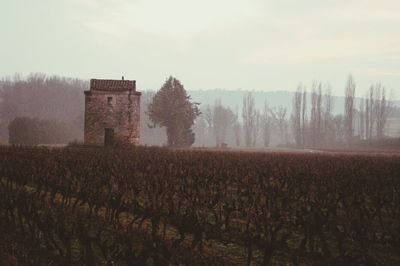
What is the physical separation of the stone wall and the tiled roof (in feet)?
0.95

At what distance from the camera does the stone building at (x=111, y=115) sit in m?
32.9

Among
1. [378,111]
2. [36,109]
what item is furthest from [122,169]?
[36,109]

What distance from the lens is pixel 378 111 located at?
241 feet

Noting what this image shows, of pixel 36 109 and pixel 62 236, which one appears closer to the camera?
pixel 62 236

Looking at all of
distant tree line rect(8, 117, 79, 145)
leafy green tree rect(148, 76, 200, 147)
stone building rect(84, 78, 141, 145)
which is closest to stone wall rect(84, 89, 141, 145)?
stone building rect(84, 78, 141, 145)

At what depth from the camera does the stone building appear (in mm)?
32906

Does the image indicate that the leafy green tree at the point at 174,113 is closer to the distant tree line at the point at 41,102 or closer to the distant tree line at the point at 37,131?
the distant tree line at the point at 37,131

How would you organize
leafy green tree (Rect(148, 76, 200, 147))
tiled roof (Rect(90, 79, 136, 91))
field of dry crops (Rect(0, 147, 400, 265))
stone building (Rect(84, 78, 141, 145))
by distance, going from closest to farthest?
field of dry crops (Rect(0, 147, 400, 265))
stone building (Rect(84, 78, 141, 145))
tiled roof (Rect(90, 79, 136, 91))
leafy green tree (Rect(148, 76, 200, 147))

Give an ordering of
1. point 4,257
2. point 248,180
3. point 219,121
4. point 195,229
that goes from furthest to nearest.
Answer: point 219,121
point 248,180
point 195,229
point 4,257

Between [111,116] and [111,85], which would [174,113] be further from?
[111,116]

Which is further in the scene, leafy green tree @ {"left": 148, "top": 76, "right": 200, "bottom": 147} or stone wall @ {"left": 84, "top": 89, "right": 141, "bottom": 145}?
leafy green tree @ {"left": 148, "top": 76, "right": 200, "bottom": 147}

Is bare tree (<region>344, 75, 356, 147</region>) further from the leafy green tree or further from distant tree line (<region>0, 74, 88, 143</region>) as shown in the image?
distant tree line (<region>0, 74, 88, 143</region>)

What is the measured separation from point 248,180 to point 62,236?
27.9ft

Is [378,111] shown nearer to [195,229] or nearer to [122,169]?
[122,169]
